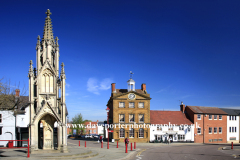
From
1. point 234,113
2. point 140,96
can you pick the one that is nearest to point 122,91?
point 140,96

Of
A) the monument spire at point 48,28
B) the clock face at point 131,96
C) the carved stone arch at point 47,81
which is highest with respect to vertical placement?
the monument spire at point 48,28

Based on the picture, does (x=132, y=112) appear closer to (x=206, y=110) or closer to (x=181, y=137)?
(x=181, y=137)

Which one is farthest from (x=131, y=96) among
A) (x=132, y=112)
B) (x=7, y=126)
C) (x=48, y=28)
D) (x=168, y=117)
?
(x=48, y=28)

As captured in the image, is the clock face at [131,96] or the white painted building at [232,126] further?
the white painted building at [232,126]

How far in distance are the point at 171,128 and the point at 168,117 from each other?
10.3ft

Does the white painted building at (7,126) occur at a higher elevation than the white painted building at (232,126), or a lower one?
higher

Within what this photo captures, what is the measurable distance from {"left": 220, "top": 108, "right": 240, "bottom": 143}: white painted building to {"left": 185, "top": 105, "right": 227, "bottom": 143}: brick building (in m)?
1.60

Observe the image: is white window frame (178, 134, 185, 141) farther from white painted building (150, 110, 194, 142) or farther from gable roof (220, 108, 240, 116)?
gable roof (220, 108, 240, 116)

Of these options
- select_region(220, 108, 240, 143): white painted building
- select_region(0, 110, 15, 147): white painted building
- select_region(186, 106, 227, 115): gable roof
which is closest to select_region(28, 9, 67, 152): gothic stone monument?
select_region(0, 110, 15, 147): white painted building

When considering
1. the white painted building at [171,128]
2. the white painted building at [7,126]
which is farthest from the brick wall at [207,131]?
the white painted building at [7,126]

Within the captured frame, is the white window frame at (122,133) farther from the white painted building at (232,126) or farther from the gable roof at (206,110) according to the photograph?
the white painted building at (232,126)

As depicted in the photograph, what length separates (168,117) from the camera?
58.1 m

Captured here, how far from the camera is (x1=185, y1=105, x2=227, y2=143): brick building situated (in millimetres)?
57406

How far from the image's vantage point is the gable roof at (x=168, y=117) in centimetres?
5628
